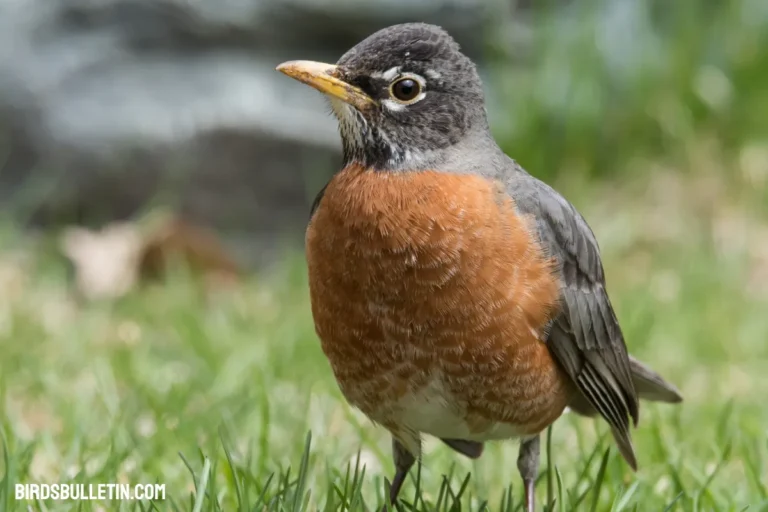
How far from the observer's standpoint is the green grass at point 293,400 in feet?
9.87

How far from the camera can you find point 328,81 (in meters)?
2.94

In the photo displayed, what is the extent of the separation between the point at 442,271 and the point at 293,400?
1.46m

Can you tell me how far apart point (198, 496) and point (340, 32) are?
13.5 feet

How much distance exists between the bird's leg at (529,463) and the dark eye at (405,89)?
111 centimetres

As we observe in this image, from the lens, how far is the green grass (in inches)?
118

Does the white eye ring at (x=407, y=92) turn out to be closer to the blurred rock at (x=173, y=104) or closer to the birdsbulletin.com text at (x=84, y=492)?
the birdsbulletin.com text at (x=84, y=492)

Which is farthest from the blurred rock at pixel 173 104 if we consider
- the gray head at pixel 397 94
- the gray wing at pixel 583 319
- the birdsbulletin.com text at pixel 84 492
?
the birdsbulletin.com text at pixel 84 492

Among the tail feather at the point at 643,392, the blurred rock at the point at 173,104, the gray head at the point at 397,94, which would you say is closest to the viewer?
the gray head at the point at 397,94

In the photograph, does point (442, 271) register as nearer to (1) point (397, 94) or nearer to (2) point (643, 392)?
(1) point (397, 94)

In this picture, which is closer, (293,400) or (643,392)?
(643,392)

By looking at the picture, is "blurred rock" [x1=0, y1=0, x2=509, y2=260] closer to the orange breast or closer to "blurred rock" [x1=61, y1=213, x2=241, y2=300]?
"blurred rock" [x1=61, y1=213, x2=241, y2=300]

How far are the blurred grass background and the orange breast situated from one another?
1.00 ft

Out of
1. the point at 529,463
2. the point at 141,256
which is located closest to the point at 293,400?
the point at 529,463

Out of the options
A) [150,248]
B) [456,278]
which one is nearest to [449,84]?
[456,278]
